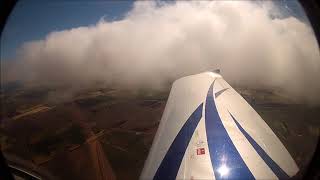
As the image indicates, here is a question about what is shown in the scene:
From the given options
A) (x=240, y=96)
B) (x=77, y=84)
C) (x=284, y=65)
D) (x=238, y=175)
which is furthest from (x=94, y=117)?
(x=238, y=175)

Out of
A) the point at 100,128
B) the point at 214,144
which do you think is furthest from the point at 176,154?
the point at 100,128

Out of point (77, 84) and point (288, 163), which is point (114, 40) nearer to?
point (77, 84)

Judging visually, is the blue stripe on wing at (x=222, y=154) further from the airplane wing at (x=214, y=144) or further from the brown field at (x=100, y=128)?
the brown field at (x=100, y=128)

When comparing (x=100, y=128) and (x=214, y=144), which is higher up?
(x=100, y=128)

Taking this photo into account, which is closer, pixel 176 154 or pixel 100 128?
pixel 176 154

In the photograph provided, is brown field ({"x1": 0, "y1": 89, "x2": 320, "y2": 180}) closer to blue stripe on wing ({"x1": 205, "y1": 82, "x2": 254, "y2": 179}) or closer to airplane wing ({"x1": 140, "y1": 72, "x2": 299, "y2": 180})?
airplane wing ({"x1": 140, "y1": 72, "x2": 299, "y2": 180})

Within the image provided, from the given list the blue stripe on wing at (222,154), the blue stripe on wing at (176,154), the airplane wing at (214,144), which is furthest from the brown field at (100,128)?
the blue stripe on wing at (176,154)

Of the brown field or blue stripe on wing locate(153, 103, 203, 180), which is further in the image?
the brown field

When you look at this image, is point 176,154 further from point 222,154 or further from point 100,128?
point 100,128

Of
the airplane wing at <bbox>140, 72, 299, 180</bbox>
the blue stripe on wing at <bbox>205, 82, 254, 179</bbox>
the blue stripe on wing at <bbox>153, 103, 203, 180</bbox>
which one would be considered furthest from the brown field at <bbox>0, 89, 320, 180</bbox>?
the blue stripe on wing at <bbox>153, 103, 203, 180</bbox>
